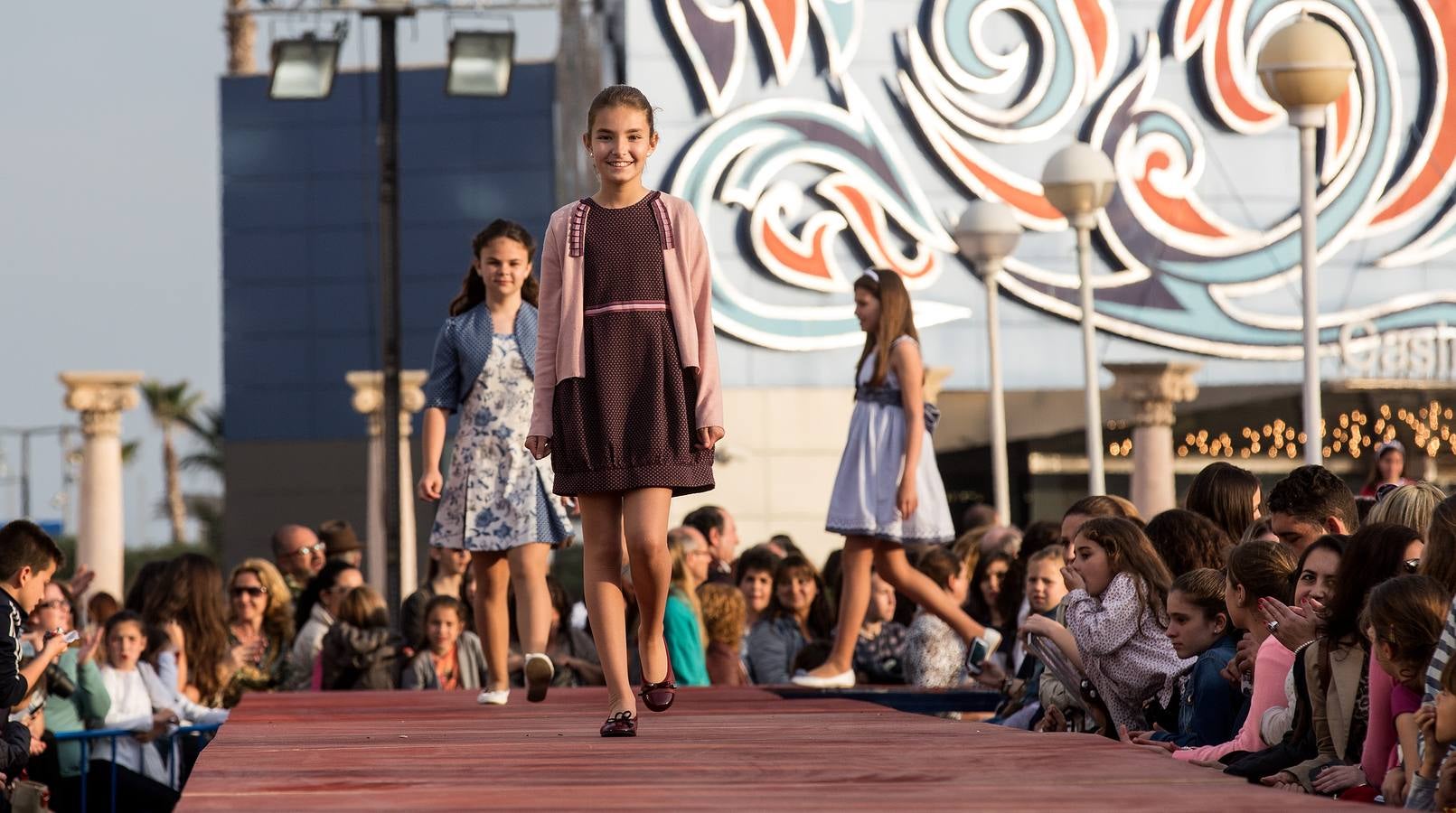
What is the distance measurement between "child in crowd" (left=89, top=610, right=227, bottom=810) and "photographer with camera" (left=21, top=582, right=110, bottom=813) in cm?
11

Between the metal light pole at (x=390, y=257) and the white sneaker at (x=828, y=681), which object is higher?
the metal light pole at (x=390, y=257)

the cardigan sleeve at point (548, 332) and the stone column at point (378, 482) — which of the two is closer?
the cardigan sleeve at point (548, 332)

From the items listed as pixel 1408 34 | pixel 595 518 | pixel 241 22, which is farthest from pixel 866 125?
pixel 241 22

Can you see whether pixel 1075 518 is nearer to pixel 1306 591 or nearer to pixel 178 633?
pixel 1306 591

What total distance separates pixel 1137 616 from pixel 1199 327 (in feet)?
70.2

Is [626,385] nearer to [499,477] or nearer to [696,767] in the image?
[696,767]

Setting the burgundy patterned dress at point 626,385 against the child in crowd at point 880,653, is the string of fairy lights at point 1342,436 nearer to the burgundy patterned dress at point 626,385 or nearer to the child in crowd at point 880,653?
the child in crowd at point 880,653

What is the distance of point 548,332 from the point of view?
699 centimetres

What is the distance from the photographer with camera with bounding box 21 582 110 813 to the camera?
33.6ft

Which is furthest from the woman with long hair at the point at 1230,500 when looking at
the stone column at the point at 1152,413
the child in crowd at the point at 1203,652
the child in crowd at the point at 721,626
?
the stone column at the point at 1152,413

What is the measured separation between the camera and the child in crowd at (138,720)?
34.6 feet

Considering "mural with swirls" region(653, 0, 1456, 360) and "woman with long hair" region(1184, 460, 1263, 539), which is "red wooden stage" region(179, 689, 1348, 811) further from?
"mural with swirls" region(653, 0, 1456, 360)

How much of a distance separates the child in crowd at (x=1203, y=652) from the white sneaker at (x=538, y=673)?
2.26 metres

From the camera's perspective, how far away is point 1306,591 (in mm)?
6637
